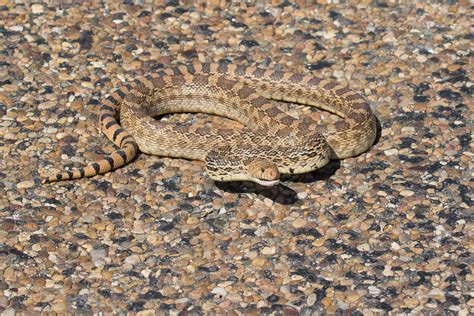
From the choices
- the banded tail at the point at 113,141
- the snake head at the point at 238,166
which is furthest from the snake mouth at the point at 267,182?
the banded tail at the point at 113,141

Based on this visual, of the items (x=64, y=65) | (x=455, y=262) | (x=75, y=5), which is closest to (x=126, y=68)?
(x=64, y=65)

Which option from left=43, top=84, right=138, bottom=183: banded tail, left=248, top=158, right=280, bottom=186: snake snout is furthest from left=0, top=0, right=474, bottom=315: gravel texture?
left=248, top=158, right=280, bottom=186: snake snout

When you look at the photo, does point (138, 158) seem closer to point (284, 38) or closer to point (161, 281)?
point (161, 281)

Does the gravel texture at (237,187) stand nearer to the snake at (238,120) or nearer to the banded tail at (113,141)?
the banded tail at (113,141)

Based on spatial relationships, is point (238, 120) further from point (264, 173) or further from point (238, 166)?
point (264, 173)

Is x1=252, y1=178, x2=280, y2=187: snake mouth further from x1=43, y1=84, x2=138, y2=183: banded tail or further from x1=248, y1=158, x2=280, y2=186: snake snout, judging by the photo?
x1=43, y1=84, x2=138, y2=183: banded tail
